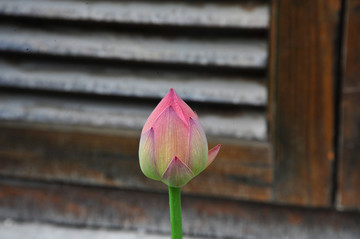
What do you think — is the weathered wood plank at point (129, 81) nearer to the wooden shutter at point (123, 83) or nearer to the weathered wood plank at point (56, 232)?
the wooden shutter at point (123, 83)

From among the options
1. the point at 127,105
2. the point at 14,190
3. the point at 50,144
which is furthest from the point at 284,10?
the point at 14,190

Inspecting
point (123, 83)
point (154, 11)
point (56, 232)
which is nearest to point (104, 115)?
point (123, 83)

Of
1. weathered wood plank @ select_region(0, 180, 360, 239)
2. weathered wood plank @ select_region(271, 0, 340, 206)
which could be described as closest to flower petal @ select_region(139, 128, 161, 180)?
weathered wood plank @ select_region(271, 0, 340, 206)

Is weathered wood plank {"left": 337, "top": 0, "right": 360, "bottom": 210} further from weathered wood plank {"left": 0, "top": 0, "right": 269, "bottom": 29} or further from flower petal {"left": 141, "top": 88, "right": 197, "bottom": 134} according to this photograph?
flower petal {"left": 141, "top": 88, "right": 197, "bottom": 134}

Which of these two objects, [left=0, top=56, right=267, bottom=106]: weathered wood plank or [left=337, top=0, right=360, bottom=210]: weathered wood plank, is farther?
[left=0, top=56, right=267, bottom=106]: weathered wood plank

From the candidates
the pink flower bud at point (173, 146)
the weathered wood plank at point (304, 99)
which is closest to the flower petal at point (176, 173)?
the pink flower bud at point (173, 146)
